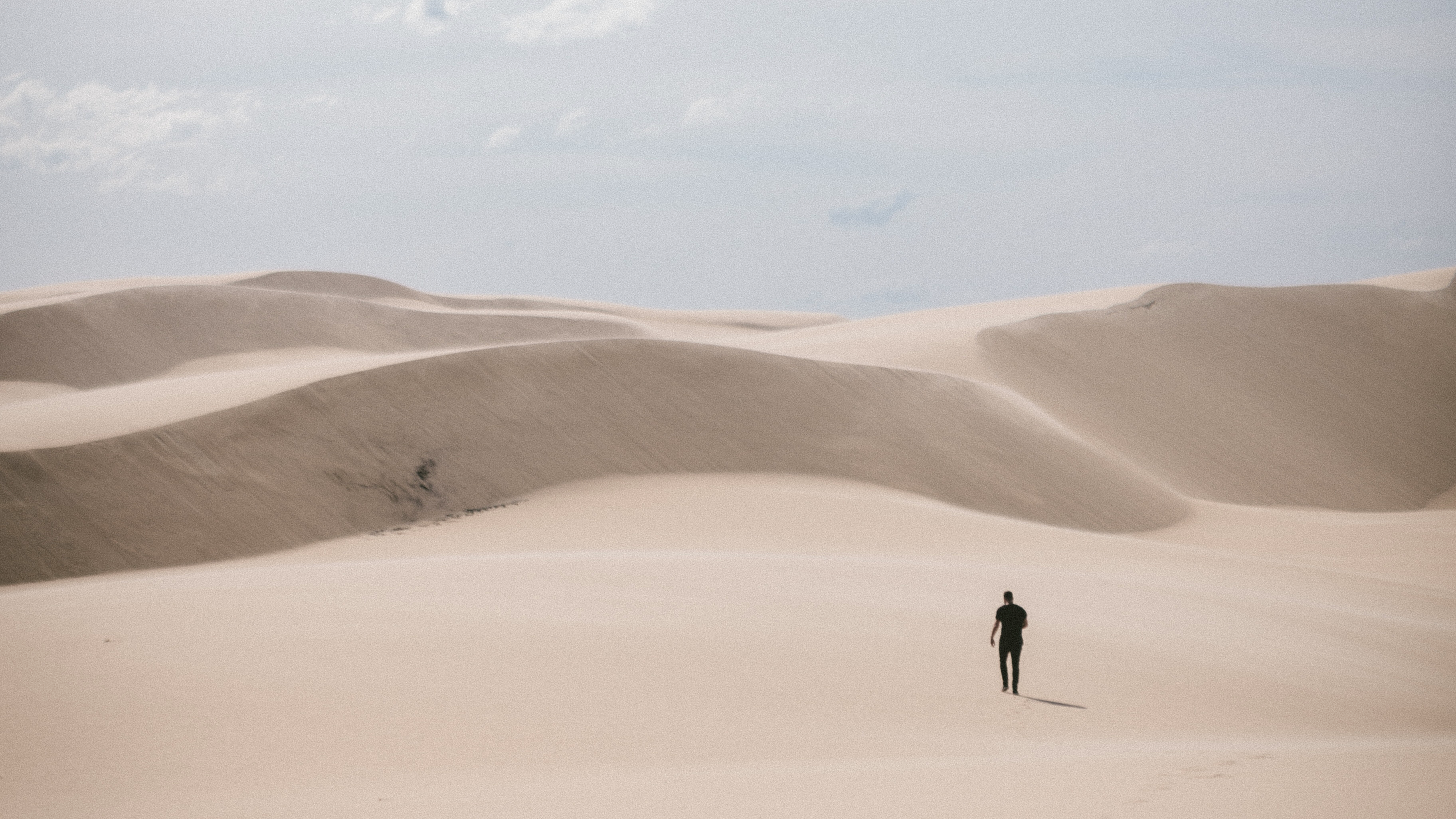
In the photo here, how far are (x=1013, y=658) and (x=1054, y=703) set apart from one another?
467 mm

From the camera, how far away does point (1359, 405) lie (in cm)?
4028

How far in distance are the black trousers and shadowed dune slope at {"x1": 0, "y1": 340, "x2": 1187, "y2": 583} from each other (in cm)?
1291

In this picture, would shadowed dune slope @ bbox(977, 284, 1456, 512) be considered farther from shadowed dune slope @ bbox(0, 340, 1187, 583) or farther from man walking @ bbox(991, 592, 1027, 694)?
man walking @ bbox(991, 592, 1027, 694)

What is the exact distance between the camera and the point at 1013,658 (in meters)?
9.80

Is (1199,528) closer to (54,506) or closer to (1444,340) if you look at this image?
(54,506)

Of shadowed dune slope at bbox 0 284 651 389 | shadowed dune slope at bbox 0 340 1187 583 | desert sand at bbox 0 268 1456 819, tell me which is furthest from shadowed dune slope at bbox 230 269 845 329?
shadowed dune slope at bbox 0 340 1187 583

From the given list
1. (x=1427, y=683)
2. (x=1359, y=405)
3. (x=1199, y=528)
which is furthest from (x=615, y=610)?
(x=1359, y=405)

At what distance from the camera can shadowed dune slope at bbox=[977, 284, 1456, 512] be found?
3466cm

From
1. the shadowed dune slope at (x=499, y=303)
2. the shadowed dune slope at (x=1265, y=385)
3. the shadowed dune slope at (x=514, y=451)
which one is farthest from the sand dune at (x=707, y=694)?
the shadowed dune slope at (x=499, y=303)

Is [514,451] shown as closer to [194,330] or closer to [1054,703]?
[1054,703]

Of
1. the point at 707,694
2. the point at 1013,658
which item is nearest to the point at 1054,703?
the point at 1013,658

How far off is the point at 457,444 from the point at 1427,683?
52.9 ft

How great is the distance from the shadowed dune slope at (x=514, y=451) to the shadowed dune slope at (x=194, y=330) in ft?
68.6

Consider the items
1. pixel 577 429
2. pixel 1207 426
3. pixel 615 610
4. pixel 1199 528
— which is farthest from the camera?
pixel 1207 426
